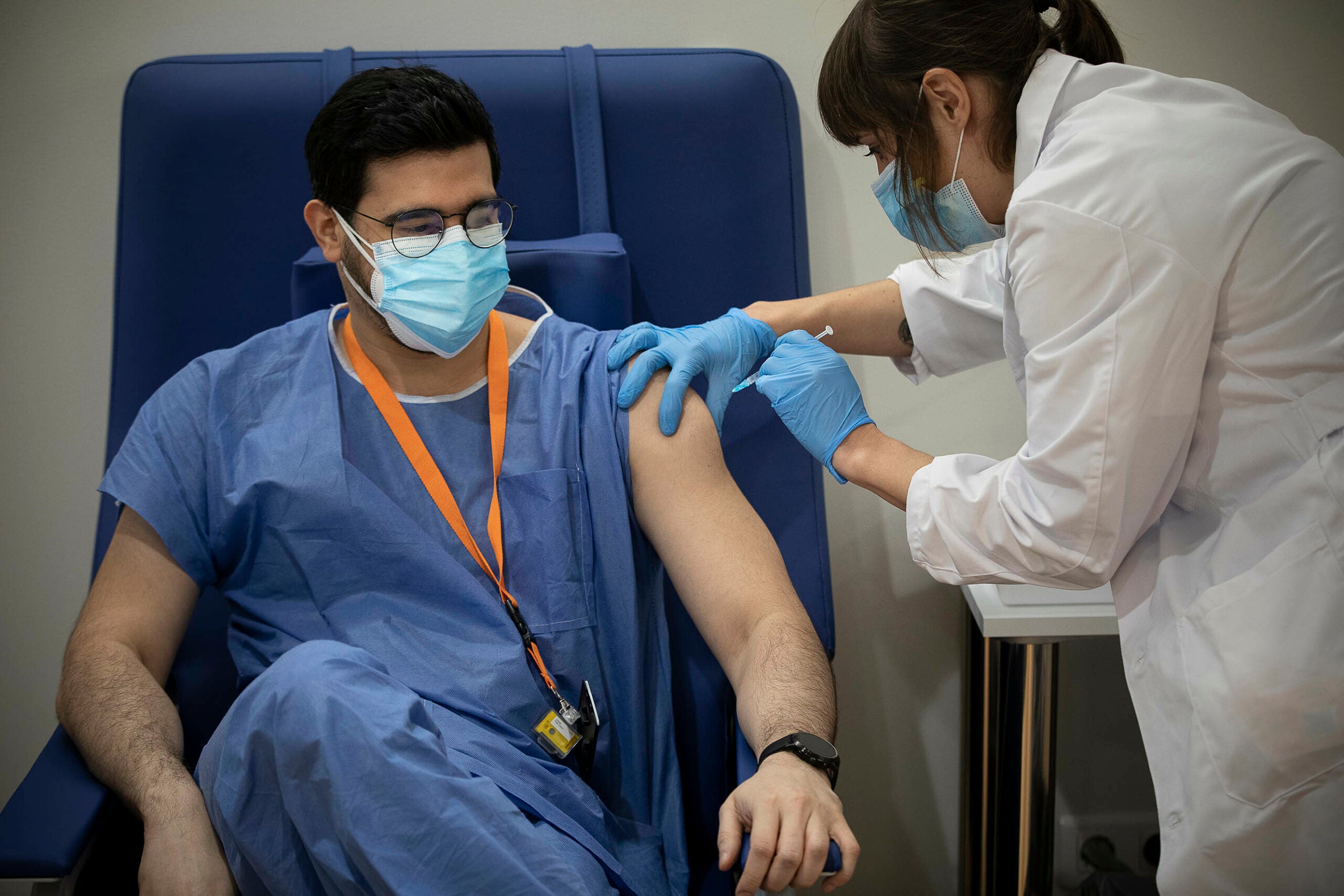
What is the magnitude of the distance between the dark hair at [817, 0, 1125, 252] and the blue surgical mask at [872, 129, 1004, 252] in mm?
18

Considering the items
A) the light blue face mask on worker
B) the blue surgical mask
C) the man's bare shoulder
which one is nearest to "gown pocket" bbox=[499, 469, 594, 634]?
the man's bare shoulder

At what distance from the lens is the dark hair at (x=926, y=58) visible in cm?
119

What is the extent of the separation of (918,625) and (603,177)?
1.14m

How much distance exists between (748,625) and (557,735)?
30 cm

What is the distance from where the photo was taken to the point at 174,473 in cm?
150

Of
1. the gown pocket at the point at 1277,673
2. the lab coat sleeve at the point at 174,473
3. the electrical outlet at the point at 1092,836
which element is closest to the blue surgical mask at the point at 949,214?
the gown pocket at the point at 1277,673

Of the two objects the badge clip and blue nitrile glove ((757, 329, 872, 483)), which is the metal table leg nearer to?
blue nitrile glove ((757, 329, 872, 483))

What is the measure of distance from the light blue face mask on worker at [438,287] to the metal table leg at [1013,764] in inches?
42.1

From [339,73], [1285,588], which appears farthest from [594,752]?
[339,73]

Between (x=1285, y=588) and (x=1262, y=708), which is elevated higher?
(x=1285, y=588)

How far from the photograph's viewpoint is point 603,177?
180 cm

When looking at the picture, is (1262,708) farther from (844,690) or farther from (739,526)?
(844,690)

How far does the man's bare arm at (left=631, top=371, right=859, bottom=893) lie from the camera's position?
1.14m

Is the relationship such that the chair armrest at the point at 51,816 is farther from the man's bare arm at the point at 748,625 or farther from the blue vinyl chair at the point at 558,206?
the man's bare arm at the point at 748,625
